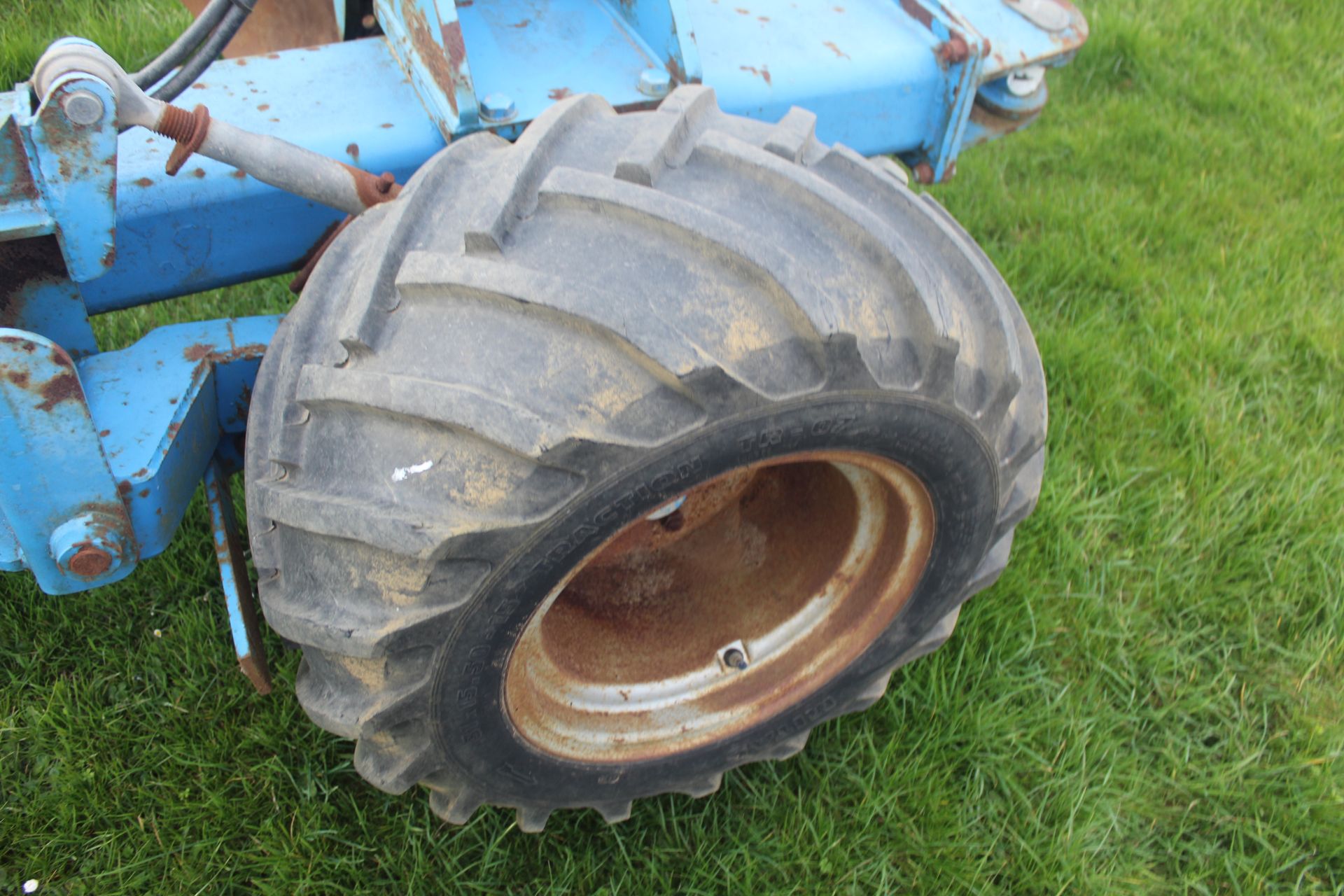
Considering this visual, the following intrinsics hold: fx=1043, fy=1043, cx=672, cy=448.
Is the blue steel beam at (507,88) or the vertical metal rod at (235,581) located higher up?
the blue steel beam at (507,88)

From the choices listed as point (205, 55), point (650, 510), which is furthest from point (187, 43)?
point (650, 510)

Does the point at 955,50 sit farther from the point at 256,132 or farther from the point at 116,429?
the point at 116,429

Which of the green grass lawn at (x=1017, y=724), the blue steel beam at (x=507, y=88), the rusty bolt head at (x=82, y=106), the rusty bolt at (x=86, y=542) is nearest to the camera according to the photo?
the rusty bolt head at (x=82, y=106)

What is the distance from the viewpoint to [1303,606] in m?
2.19

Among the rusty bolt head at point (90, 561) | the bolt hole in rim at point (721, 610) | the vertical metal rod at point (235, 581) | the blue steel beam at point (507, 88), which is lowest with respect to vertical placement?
the bolt hole in rim at point (721, 610)

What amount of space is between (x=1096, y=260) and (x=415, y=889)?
2.38 metres

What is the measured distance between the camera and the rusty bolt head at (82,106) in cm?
114

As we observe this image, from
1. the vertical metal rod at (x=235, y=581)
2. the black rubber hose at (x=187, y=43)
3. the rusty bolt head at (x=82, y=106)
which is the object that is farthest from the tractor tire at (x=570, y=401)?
the black rubber hose at (x=187, y=43)

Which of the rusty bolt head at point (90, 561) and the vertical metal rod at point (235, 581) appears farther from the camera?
the vertical metal rod at point (235, 581)

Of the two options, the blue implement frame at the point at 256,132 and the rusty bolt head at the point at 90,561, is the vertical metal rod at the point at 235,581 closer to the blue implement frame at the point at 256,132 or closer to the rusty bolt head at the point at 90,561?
the blue implement frame at the point at 256,132

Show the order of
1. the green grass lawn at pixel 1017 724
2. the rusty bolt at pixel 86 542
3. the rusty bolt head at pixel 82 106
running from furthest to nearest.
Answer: the green grass lawn at pixel 1017 724 → the rusty bolt at pixel 86 542 → the rusty bolt head at pixel 82 106

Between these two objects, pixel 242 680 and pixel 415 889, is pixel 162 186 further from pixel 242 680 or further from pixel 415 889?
pixel 415 889

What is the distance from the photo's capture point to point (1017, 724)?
1988mm

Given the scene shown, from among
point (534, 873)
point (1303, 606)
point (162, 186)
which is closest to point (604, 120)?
point (162, 186)
